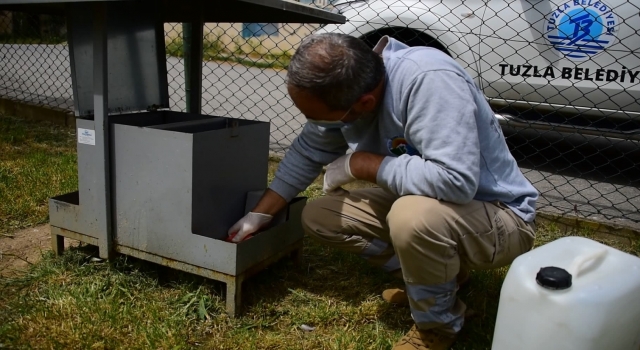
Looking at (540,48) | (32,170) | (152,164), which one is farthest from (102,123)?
(540,48)

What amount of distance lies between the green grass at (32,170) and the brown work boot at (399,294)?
5.92 ft

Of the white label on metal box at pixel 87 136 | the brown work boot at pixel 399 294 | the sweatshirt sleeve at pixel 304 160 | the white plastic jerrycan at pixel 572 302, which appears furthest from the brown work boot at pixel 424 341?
the white label on metal box at pixel 87 136

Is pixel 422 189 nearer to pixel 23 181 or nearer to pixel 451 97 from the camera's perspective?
pixel 451 97

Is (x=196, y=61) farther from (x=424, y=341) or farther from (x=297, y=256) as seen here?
(x=424, y=341)

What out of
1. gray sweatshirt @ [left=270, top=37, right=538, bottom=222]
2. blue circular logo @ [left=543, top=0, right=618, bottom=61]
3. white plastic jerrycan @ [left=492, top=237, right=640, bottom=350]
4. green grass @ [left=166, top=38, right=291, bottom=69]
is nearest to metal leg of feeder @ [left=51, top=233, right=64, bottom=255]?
gray sweatshirt @ [left=270, top=37, right=538, bottom=222]

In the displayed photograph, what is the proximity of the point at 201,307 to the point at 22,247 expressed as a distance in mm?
1089

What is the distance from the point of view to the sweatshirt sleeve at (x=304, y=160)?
227 centimetres

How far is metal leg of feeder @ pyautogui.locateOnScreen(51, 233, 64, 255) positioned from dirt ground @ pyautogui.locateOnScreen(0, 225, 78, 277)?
15cm

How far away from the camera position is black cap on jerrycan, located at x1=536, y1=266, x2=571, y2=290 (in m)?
1.39

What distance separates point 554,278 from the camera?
1394mm

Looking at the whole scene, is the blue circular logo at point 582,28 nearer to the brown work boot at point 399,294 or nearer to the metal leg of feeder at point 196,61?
the brown work boot at point 399,294

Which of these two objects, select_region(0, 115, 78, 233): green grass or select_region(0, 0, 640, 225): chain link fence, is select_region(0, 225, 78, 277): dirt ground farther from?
select_region(0, 0, 640, 225): chain link fence

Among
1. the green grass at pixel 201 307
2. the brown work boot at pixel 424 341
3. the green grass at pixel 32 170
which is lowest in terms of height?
the green grass at pixel 32 170

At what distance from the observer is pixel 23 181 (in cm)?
338
